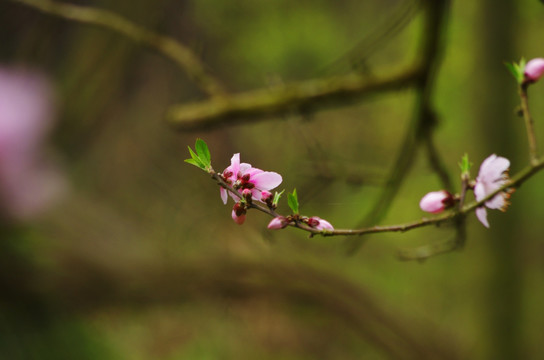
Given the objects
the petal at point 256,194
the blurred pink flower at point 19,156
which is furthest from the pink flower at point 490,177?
the blurred pink flower at point 19,156

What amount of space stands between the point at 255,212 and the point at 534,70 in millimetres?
2040

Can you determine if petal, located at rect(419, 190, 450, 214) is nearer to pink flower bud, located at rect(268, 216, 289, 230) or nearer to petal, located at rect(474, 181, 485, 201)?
petal, located at rect(474, 181, 485, 201)

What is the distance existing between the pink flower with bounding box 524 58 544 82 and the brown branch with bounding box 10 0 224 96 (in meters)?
1.22

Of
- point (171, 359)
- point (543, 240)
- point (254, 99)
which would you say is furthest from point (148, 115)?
point (543, 240)

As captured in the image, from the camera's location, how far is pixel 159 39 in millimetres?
1732

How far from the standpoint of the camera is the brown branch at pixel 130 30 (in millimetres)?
1523

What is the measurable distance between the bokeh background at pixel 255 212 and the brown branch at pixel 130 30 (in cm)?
9

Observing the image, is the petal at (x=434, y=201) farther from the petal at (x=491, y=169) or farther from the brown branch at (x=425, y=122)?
the brown branch at (x=425, y=122)

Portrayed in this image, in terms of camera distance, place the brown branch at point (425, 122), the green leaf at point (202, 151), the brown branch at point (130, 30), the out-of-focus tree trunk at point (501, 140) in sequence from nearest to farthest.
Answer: the green leaf at point (202, 151)
the brown branch at point (425, 122)
the brown branch at point (130, 30)
the out-of-focus tree trunk at point (501, 140)

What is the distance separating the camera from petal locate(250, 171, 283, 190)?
62cm

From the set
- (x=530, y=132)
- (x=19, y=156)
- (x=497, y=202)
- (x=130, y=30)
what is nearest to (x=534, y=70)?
(x=530, y=132)

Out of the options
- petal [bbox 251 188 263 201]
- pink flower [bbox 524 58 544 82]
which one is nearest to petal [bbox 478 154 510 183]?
pink flower [bbox 524 58 544 82]

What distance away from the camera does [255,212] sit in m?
2.68

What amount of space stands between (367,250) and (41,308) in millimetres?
3128
